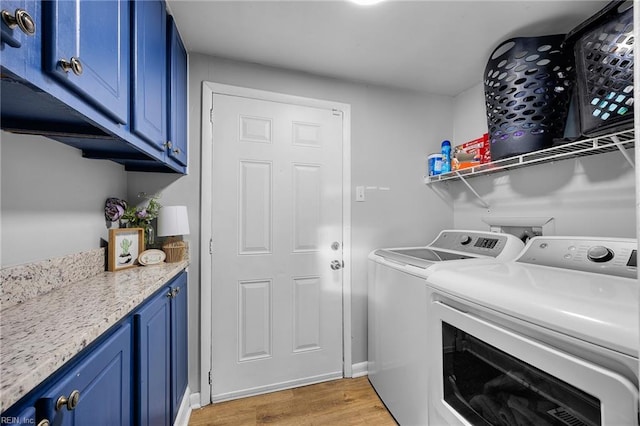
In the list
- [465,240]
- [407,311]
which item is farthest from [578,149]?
[407,311]

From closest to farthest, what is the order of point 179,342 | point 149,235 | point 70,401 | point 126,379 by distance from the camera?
point 70,401 < point 126,379 < point 179,342 < point 149,235

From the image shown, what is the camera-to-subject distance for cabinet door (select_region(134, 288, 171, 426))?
918mm

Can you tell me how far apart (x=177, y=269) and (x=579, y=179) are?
2209 millimetres

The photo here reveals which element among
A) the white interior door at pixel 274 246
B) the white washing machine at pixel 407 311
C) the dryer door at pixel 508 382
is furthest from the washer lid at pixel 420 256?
the white interior door at pixel 274 246

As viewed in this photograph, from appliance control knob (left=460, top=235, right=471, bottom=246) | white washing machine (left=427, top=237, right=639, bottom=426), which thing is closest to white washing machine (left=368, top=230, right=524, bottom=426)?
appliance control knob (left=460, top=235, right=471, bottom=246)

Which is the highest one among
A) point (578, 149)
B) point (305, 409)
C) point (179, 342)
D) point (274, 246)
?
point (578, 149)

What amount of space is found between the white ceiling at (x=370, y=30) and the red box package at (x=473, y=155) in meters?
0.52

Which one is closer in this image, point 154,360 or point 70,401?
point 70,401

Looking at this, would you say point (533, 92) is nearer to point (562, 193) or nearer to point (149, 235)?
point (562, 193)

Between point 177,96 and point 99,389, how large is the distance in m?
1.39

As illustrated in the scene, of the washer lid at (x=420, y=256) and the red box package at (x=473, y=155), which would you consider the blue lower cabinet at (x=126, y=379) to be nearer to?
the washer lid at (x=420, y=256)

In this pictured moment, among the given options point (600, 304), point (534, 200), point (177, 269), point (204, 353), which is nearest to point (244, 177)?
point (177, 269)

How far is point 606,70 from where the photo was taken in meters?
1.08

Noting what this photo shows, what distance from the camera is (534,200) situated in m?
1.65
